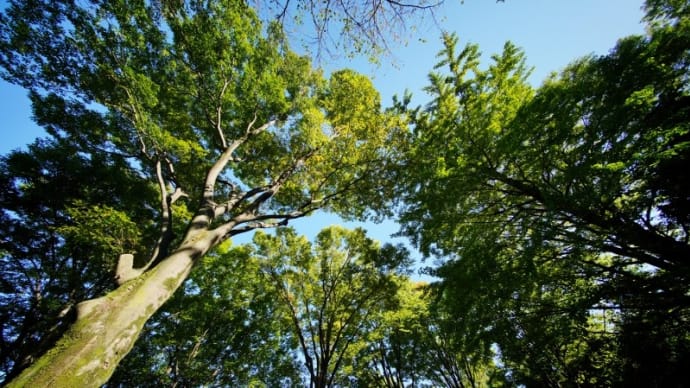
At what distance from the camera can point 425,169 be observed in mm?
5609

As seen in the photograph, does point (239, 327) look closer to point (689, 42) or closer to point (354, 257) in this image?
point (354, 257)

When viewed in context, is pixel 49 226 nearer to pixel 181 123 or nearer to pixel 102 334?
pixel 181 123

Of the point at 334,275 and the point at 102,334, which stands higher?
the point at 334,275

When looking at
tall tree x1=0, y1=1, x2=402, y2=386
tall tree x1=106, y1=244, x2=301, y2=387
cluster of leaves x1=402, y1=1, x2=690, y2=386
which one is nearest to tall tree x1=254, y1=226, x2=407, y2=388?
tall tree x1=106, y1=244, x2=301, y2=387

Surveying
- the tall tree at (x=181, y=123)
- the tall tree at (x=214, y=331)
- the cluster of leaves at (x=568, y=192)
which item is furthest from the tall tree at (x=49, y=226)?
the cluster of leaves at (x=568, y=192)

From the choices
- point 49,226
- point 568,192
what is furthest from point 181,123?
point 568,192

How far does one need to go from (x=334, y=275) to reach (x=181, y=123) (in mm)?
7990

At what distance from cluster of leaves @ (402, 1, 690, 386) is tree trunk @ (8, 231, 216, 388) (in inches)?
194

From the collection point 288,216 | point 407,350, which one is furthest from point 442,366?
point 288,216

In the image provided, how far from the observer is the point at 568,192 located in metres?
4.48

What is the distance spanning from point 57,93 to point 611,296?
Result: 41.5 feet

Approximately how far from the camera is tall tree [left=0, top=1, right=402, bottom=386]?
129 inches

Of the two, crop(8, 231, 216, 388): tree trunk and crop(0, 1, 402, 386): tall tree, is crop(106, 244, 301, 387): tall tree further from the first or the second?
crop(8, 231, 216, 388): tree trunk

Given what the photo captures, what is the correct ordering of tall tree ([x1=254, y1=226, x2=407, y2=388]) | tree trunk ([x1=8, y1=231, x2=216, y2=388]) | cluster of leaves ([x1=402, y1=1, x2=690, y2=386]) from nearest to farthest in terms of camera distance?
tree trunk ([x1=8, y1=231, x2=216, y2=388]), cluster of leaves ([x1=402, y1=1, x2=690, y2=386]), tall tree ([x1=254, y1=226, x2=407, y2=388])
